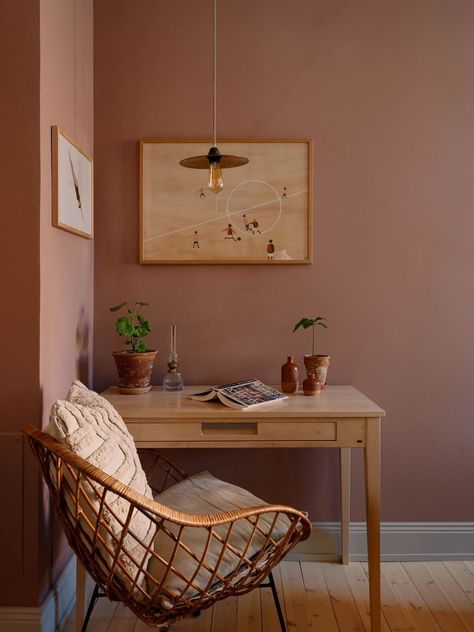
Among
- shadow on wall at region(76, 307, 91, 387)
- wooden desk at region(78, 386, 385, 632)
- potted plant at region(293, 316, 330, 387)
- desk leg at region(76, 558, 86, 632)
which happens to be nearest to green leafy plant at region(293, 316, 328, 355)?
potted plant at region(293, 316, 330, 387)

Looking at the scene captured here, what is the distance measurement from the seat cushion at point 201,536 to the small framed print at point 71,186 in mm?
1058

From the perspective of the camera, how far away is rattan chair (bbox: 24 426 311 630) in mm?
1484

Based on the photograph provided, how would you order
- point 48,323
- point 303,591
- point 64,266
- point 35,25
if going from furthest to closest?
point 303,591, point 64,266, point 48,323, point 35,25

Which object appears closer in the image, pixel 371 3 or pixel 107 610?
pixel 107 610

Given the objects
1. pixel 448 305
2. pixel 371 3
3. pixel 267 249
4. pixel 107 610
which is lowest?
pixel 107 610

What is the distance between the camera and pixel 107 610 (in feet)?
7.51

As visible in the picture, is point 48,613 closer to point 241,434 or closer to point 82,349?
point 241,434

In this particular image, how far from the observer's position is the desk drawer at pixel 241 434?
2164mm

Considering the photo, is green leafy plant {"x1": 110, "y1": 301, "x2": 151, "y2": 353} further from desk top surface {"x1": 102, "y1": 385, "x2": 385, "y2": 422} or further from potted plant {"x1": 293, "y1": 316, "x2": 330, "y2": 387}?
potted plant {"x1": 293, "y1": 316, "x2": 330, "y2": 387}

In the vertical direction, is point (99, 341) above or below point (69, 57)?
below

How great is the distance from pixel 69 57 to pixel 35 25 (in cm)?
38

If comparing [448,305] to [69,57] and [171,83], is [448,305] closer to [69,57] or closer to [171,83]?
[171,83]

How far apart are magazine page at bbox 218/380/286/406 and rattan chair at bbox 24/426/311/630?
60 centimetres

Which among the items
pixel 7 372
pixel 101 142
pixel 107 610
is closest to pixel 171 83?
pixel 101 142
